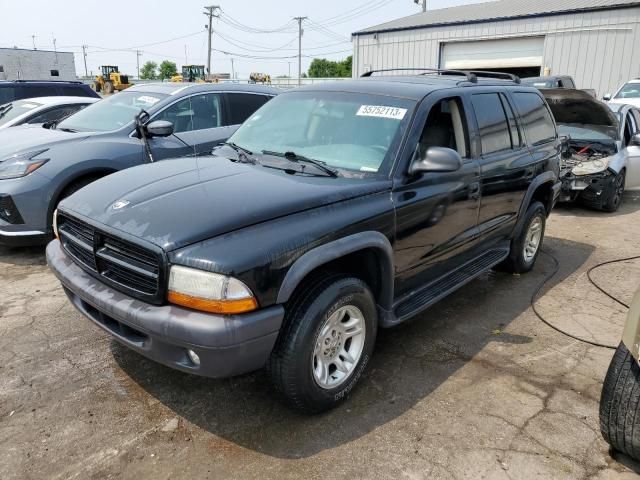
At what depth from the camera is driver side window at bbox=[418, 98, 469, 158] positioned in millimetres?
3607

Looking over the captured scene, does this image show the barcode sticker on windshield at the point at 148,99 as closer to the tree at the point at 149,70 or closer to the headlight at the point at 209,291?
the headlight at the point at 209,291

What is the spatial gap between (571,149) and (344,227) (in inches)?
283

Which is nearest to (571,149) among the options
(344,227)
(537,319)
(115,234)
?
(537,319)

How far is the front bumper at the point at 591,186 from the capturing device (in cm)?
789

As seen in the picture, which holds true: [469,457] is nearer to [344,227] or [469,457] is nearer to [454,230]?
[344,227]

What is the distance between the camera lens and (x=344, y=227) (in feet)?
9.39

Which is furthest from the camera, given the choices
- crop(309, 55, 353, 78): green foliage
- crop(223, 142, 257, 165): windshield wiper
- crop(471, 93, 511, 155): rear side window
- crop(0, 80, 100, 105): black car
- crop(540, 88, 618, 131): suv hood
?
crop(309, 55, 353, 78): green foliage

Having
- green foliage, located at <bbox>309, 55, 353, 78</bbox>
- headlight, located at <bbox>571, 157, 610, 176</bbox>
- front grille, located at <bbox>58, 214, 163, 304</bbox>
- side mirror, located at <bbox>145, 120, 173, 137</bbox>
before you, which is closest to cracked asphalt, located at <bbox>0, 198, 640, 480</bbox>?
front grille, located at <bbox>58, 214, 163, 304</bbox>

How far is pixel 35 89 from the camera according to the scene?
10.7m

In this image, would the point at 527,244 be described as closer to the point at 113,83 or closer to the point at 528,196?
the point at 528,196

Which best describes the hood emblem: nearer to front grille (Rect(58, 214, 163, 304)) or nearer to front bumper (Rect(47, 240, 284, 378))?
front grille (Rect(58, 214, 163, 304))

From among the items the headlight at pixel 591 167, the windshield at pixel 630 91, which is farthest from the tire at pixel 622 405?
the windshield at pixel 630 91

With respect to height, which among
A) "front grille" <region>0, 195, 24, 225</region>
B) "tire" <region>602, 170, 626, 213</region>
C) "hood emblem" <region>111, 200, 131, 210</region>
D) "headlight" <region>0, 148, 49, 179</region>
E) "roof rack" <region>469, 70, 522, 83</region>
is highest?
"roof rack" <region>469, 70, 522, 83</region>

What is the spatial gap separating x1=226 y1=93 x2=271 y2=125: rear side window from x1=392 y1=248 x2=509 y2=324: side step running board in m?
3.78
